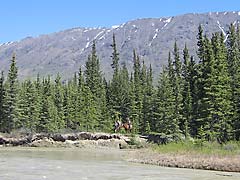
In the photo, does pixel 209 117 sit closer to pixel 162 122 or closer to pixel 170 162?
pixel 162 122

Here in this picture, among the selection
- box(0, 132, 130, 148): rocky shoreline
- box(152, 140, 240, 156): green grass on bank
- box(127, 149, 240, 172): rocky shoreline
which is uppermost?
box(0, 132, 130, 148): rocky shoreline

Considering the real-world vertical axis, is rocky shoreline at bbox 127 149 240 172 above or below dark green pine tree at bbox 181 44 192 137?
below

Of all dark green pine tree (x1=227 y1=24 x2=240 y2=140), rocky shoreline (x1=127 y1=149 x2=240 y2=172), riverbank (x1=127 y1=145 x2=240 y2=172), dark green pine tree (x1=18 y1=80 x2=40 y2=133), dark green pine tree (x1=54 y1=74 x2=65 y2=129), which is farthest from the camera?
dark green pine tree (x1=54 y1=74 x2=65 y2=129)

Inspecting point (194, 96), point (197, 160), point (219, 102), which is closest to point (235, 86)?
point (219, 102)

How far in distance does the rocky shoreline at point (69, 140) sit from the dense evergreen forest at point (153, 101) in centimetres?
879

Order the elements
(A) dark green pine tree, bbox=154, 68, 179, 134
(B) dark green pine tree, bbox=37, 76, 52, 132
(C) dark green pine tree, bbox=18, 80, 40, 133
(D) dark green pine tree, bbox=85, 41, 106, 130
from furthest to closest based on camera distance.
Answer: (C) dark green pine tree, bbox=18, 80, 40, 133 < (D) dark green pine tree, bbox=85, 41, 106, 130 < (B) dark green pine tree, bbox=37, 76, 52, 132 < (A) dark green pine tree, bbox=154, 68, 179, 134

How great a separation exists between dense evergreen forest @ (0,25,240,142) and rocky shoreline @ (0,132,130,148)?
879 cm

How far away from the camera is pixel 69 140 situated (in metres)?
69.0

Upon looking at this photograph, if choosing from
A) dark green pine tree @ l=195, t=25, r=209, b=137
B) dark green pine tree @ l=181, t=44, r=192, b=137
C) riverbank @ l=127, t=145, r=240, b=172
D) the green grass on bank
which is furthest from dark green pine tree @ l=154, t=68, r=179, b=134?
riverbank @ l=127, t=145, r=240, b=172

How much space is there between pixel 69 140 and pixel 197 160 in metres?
36.5

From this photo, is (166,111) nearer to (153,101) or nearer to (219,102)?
(153,101)

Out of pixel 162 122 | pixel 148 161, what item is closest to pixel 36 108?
pixel 162 122

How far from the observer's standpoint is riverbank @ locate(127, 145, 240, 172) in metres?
32.7

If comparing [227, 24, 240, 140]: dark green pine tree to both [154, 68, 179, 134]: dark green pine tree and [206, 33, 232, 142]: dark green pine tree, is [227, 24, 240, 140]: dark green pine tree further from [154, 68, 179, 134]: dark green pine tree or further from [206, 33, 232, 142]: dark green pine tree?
[154, 68, 179, 134]: dark green pine tree
